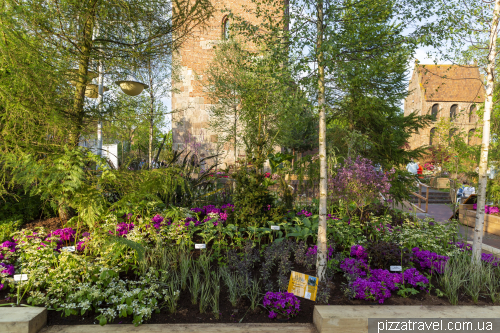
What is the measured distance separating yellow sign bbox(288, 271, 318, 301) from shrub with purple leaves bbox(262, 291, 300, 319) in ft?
0.27

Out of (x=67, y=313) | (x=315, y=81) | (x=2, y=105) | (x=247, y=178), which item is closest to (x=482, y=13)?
(x=315, y=81)

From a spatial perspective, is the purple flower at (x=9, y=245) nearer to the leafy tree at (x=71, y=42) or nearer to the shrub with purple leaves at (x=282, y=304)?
the leafy tree at (x=71, y=42)

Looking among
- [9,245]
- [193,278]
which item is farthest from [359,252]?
[9,245]

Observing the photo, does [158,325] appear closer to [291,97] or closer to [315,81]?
[291,97]

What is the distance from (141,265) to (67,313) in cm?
85

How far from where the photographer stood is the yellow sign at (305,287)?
2.97 meters

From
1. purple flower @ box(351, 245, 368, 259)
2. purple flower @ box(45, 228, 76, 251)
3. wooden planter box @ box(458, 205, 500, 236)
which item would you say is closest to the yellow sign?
purple flower @ box(351, 245, 368, 259)

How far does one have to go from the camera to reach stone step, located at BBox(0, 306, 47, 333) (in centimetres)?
246

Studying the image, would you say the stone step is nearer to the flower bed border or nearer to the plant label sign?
the plant label sign

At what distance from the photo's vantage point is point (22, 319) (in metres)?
2.50

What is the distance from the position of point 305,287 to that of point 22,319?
8.23 feet

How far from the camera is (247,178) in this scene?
15.7 ft

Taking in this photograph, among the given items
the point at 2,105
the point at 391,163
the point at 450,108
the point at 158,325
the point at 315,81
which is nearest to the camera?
the point at 158,325

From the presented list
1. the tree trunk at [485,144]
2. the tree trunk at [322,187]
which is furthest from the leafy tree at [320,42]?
the tree trunk at [485,144]
